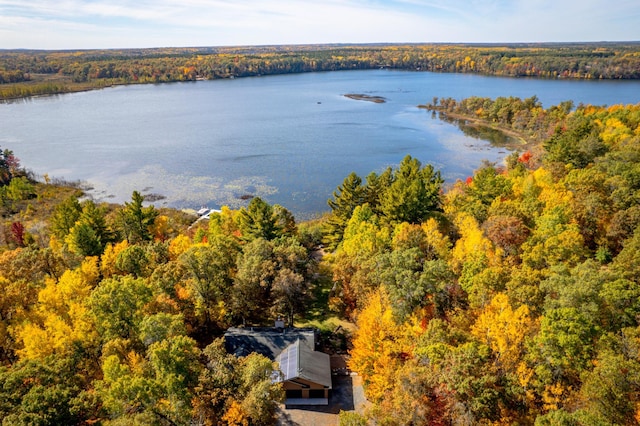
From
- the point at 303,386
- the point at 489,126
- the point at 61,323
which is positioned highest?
the point at 489,126

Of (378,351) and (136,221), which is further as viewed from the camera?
(136,221)

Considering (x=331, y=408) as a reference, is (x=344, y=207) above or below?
above

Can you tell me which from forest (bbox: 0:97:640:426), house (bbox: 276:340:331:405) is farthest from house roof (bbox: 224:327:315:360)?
forest (bbox: 0:97:640:426)

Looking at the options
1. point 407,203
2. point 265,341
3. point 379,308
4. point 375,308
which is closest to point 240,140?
point 407,203

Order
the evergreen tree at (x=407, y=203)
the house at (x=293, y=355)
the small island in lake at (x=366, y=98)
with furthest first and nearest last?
the small island in lake at (x=366, y=98) → the evergreen tree at (x=407, y=203) → the house at (x=293, y=355)

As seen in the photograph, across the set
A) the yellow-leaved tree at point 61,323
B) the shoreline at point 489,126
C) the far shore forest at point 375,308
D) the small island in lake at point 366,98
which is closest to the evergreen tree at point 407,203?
the far shore forest at point 375,308

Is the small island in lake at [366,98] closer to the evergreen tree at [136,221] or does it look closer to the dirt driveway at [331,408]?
the evergreen tree at [136,221]

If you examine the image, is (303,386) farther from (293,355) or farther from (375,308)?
(375,308)

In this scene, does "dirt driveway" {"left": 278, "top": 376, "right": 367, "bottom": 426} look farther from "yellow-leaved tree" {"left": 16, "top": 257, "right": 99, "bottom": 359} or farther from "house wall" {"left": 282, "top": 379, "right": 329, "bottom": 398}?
"yellow-leaved tree" {"left": 16, "top": 257, "right": 99, "bottom": 359}
